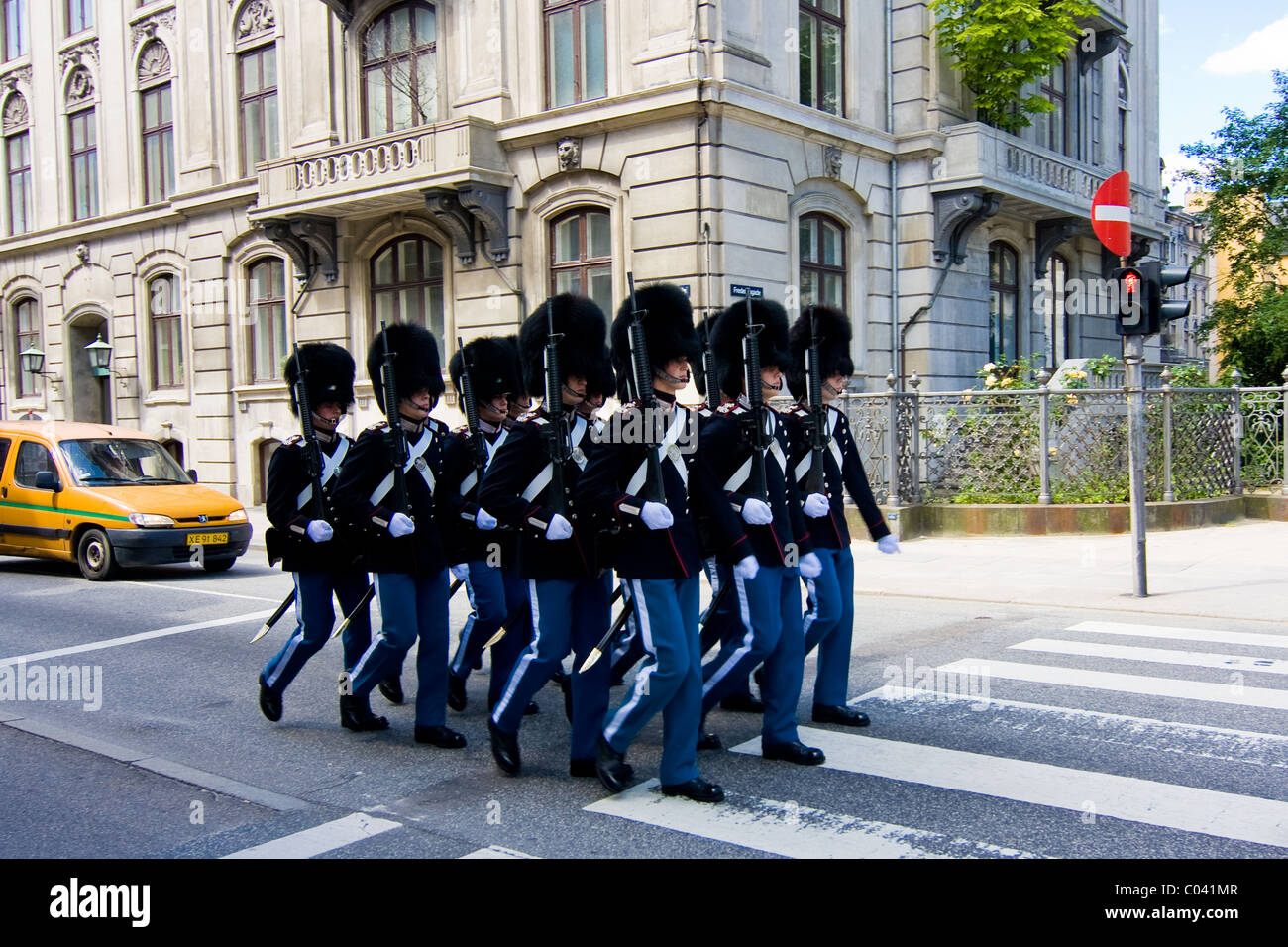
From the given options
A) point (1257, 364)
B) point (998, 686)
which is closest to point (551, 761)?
point (998, 686)

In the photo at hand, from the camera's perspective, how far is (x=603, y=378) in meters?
6.05

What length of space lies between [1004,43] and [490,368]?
16705mm

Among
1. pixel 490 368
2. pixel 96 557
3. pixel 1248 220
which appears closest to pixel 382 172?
pixel 96 557

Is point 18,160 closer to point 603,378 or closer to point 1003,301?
point 1003,301

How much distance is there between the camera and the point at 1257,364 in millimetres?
25703

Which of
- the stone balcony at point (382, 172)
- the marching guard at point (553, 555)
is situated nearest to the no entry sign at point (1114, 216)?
the marching guard at point (553, 555)

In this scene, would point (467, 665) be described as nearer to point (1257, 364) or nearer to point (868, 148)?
point (868, 148)

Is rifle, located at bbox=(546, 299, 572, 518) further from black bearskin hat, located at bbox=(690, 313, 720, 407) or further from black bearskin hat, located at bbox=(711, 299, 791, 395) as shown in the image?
black bearskin hat, located at bbox=(711, 299, 791, 395)

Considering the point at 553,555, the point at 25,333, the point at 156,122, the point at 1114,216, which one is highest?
the point at 156,122

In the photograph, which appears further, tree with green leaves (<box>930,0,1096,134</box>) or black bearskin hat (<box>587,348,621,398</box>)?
tree with green leaves (<box>930,0,1096,134</box>)

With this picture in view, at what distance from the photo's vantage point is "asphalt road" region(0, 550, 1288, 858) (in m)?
4.84

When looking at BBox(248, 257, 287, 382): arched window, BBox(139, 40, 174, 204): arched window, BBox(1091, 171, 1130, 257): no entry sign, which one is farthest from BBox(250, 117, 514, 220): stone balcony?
BBox(1091, 171, 1130, 257): no entry sign

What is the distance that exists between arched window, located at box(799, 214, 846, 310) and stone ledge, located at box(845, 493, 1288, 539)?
536 cm
